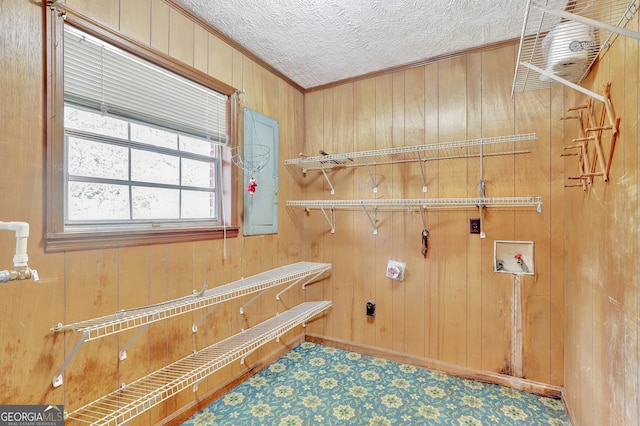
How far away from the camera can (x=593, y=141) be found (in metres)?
1.40

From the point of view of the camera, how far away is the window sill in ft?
4.06

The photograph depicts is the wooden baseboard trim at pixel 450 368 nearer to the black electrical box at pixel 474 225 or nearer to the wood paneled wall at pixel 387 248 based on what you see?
the wood paneled wall at pixel 387 248

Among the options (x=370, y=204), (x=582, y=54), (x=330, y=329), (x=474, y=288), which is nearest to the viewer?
(x=582, y=54)

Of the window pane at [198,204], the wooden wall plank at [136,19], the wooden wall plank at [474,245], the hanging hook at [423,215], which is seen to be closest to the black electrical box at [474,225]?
the wooden wall plank at [474,245]

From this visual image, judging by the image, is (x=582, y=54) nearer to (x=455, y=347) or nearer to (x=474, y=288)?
(x=474, y=288)

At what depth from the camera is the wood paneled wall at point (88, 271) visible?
3.67 feet

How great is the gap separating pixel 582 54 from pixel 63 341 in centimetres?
262

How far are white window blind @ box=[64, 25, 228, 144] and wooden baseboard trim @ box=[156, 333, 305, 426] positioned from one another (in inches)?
64.5

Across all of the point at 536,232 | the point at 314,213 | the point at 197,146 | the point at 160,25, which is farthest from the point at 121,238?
the point at 536,232

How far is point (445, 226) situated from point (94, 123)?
89.8 inches

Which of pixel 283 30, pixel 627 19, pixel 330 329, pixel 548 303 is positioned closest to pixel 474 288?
pixel 548 303

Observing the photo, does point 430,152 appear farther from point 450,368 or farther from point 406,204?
point 450,368

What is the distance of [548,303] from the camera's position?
6.48ft

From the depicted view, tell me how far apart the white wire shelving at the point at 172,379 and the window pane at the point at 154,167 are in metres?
1.05
